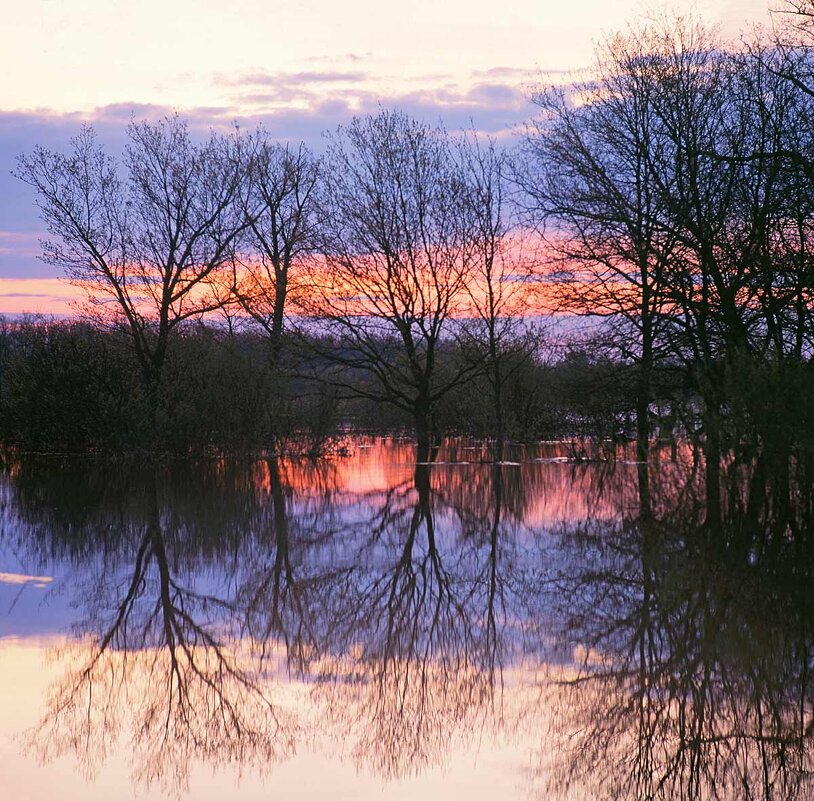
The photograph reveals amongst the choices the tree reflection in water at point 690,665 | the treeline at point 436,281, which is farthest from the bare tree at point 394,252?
the tree reflection in water at point 690,665

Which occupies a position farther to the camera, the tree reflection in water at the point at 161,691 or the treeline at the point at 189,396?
the treeline at the point at 189,396

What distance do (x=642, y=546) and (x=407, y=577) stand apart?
8.45 ft

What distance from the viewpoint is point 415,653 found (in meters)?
6.89

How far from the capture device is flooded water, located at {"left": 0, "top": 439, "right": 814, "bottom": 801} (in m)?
4.73

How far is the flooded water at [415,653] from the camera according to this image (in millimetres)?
4734

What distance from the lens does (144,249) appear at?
89.2ft

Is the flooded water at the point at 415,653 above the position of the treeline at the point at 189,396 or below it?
below

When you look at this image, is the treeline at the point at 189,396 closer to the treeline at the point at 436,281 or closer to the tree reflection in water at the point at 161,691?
the treeline at the point at 436,281

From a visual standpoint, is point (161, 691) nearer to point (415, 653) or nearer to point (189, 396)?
point (415, 653)

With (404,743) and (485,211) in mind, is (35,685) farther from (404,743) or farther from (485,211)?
(485,211)

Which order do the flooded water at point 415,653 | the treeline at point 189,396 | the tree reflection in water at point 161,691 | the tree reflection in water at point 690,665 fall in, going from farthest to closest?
the treeline at point 189,396
the tree reflection in water at point 161,691
the flooded water at point 415,653
the tree reflection in water at point 690,665

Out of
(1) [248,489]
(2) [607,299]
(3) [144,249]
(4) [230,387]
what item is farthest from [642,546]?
(3) [144,249]

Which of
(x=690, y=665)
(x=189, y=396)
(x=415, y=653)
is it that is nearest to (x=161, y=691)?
(x=415, y=653)

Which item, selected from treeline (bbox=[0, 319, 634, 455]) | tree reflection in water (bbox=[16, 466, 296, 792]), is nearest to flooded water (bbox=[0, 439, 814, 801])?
tree reflection in water (bbox=[16, 466, 296, 792])
